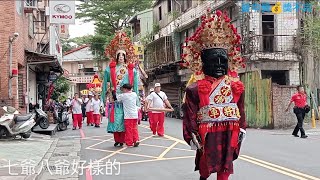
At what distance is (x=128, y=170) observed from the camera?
26.9 feet

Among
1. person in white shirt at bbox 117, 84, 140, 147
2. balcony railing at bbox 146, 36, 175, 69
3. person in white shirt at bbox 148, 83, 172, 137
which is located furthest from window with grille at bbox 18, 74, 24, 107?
balcony railing at bbox 146, 36, 175, 69

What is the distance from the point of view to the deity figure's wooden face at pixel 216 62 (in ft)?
19.4

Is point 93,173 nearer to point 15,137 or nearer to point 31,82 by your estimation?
point 15,137

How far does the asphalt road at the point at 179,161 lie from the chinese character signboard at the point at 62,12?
847 cm

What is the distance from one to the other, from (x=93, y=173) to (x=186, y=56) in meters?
2.98

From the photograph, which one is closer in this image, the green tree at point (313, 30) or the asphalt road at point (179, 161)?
the asphalt road at point (179, 161)

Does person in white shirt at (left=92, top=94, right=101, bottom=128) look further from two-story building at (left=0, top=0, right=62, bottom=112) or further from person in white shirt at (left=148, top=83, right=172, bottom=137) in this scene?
person in white shirt at (left=148, top=83, right=172, bottom=137)

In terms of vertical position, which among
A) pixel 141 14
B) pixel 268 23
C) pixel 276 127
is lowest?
pixel 276 127

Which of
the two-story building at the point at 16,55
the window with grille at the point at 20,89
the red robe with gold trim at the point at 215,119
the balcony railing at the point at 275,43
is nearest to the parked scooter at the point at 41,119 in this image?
the two-story building at the point at 16,55

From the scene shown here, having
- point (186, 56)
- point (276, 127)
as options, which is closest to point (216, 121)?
point (186, 56)

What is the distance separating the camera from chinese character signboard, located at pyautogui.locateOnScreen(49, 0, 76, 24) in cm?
1970

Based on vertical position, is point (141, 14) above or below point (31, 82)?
above

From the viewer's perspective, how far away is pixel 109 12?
45938 millimetres

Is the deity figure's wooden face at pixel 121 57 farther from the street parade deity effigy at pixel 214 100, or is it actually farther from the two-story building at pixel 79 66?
the two-story building at pixel 79 66
